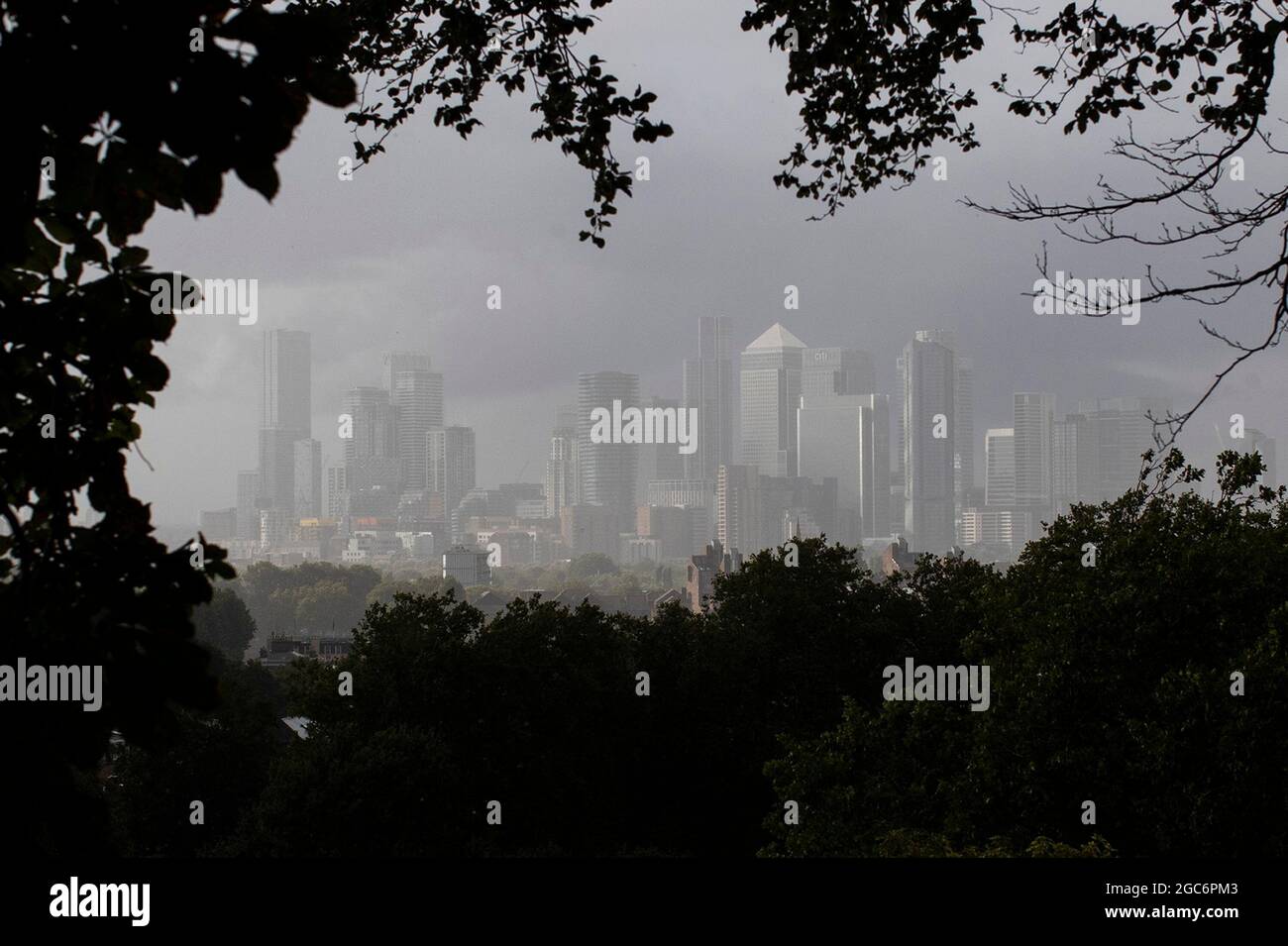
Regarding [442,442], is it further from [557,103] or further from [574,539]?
[557,103]

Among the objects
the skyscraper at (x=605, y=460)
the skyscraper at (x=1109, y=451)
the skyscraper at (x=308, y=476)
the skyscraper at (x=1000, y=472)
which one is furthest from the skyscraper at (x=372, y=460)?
the skyscraper at (x=1109, y=451)

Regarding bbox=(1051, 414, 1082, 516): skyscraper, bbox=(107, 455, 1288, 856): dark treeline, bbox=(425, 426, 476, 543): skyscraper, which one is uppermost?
bbox=(425, 426, 476, 543): skyscraper

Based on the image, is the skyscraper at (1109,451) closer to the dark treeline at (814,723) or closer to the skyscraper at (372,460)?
the dark treeline at (814,723)

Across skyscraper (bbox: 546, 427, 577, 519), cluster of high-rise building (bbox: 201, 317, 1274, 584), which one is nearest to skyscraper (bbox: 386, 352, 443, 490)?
cluster of high-rise building (bbox: 201, 317, 1274, 584)

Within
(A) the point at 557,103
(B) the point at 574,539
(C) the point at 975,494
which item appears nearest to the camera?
(A) the point at 557,103

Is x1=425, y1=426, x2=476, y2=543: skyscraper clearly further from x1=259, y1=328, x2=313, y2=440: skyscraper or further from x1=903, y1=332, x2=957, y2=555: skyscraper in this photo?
x1=903, y1=332, x2=957, y2=555: skyscraper

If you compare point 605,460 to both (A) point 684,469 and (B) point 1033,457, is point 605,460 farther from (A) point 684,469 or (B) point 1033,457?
(B) point 1033,457
